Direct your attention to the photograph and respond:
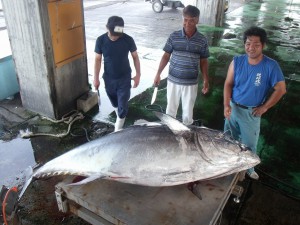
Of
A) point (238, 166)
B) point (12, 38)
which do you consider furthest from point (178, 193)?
point (12, 38)

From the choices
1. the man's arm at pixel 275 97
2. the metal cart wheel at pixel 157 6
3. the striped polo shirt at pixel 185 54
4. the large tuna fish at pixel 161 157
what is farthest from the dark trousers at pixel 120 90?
the metal cart wheel at pixel 157 6

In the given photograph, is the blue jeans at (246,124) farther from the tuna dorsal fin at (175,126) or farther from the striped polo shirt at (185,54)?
the tuna dorsal fin at (175,126)

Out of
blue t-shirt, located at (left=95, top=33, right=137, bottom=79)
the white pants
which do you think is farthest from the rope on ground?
the white pants

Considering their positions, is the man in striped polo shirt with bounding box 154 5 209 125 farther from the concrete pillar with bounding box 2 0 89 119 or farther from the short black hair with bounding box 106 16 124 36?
the concrete pillar with bounding box 2 0 89 119

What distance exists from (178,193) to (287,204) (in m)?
1.96

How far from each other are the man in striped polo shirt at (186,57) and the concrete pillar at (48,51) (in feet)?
6.05

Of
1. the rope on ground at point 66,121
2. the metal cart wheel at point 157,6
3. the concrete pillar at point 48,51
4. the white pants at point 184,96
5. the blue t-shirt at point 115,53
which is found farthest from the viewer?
the metal cart wheel at point 157,6

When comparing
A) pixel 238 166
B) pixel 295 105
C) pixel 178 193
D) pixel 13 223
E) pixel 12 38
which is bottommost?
pixel 295 105

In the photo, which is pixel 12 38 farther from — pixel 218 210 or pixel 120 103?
pixel 218 210

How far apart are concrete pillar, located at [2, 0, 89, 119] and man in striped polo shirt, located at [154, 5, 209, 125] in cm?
184

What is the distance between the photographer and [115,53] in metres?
4.24

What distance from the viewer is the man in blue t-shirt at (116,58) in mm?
4059

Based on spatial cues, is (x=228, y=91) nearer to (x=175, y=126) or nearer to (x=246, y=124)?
(x=246, y=124)

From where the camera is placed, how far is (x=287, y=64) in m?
8.57
